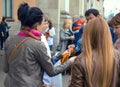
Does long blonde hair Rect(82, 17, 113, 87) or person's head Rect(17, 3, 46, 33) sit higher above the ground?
person's head Rect(17, 3, 46, 33)

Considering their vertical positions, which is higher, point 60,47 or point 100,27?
point 100,27

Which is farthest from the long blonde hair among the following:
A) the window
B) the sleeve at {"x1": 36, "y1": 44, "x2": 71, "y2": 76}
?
the window

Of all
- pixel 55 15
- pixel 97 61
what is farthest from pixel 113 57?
pixel 55 15

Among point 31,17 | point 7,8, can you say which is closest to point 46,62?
point 31,17

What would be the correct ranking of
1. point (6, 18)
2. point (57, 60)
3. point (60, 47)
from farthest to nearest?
point (6, 18)
point (60, 47)
point (57, 60)

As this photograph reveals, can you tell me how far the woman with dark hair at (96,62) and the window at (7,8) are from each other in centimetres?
1654

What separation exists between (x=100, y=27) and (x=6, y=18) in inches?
646

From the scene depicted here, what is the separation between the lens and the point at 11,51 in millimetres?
3936

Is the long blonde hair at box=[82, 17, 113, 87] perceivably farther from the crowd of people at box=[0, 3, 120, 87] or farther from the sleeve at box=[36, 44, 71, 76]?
the sleeve at box=[36, 44, 71, 76]

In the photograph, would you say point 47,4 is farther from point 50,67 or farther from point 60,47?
point 50,67

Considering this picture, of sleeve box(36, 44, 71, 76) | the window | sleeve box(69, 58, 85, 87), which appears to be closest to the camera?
sleeve box(69, 58, 85, 87)

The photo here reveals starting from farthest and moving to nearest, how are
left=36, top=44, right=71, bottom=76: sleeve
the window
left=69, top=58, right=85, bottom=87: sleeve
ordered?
the window, left=36, top=44, right=71, bottom=76: sleeve, left=69, top=58, right=85, bottom=87: sleeve

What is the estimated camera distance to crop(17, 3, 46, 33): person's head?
388 centimetres

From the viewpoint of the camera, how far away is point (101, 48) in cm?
333
